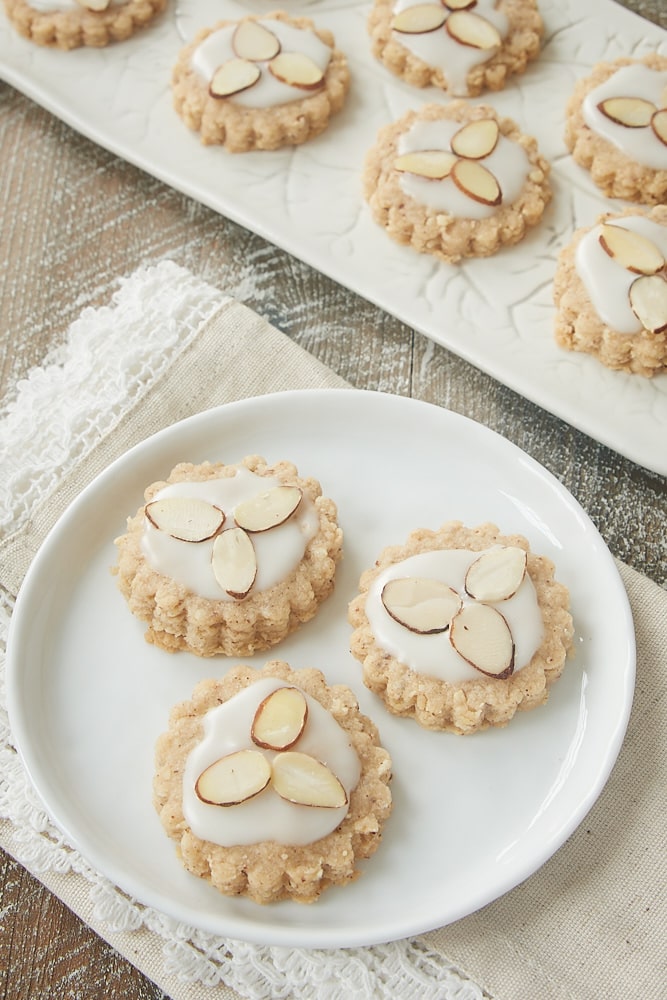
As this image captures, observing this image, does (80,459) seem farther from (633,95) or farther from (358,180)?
(633,95)

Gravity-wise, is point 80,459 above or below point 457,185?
below

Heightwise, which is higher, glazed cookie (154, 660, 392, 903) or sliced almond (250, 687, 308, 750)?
sliced almond (250, 687, 308, 750)

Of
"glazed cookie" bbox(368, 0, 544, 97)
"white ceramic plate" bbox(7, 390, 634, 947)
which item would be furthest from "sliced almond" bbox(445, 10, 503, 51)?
"white ceramic plate" bbox(7, 390, 634, 947)

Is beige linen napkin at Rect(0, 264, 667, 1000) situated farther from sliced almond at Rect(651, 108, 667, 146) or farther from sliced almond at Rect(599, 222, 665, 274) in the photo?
sliced almond at Rect(651, 108, 667, 146)

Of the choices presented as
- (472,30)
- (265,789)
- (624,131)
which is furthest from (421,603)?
(472,30)

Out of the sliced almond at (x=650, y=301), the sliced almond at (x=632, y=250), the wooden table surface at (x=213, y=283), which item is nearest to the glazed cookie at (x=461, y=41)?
the wooden table surface at (x=213, y=283)

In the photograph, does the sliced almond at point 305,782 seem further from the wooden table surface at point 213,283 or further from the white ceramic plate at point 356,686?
the wooden table surface at point 213,283
